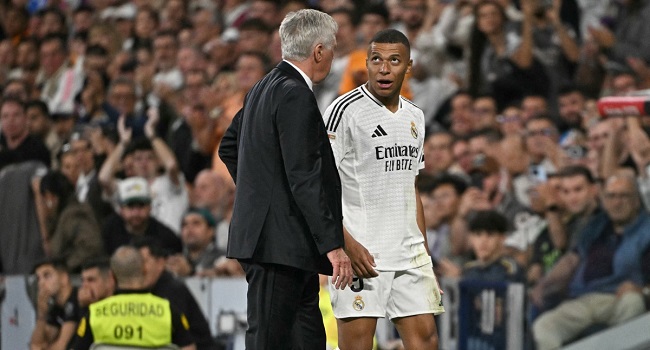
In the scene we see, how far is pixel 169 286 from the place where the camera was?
9672 millimetres

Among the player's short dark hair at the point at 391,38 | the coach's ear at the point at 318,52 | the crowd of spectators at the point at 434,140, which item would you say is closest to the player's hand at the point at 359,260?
the coach's ear at the point at 318,52

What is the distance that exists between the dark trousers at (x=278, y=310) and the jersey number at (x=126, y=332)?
3.37 m

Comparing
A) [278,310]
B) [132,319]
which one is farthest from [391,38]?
[132,319]

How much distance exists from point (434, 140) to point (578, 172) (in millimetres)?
1765

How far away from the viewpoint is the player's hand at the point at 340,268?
5.54 meters

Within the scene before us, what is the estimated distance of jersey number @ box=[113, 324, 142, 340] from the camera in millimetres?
9086

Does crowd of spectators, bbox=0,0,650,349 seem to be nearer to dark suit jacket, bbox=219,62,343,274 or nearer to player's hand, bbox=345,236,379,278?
player's hand, bbox=345,236,379,278

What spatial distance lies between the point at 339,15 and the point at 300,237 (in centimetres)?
661

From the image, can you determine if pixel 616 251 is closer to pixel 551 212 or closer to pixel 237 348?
pixel 551 212

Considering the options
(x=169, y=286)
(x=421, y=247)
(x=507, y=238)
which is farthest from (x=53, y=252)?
(x=421, y=247)

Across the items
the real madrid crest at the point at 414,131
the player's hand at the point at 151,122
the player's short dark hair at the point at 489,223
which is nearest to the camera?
the real madrid crest at the point at 414,131

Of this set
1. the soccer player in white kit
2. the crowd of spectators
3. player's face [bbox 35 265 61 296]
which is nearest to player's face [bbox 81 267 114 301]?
player's face [bbox 35 265 61 296]

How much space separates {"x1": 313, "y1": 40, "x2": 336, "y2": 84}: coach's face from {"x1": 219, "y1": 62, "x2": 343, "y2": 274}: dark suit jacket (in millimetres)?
91

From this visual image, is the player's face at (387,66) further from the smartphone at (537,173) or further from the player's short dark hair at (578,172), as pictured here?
the smartphone at (537,173)
